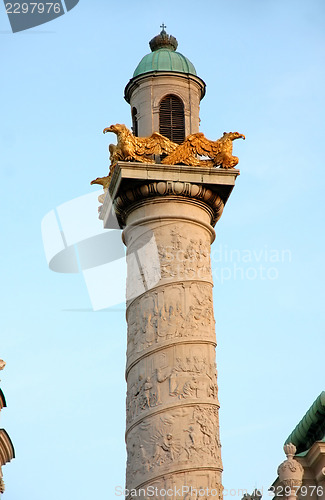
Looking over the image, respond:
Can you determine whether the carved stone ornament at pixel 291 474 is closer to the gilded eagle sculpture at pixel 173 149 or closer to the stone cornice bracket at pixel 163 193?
the stone cornice bracket at pixel 163 193

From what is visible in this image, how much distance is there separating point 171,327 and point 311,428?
20.5 feet

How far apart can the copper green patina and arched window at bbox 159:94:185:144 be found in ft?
21.4

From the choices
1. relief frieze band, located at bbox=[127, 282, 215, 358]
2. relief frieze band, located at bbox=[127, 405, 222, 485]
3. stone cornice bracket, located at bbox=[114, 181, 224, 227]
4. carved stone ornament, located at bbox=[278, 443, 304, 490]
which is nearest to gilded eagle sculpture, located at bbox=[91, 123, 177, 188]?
stone cornice bracket, located at bbox=[114, 181, 224, 227]

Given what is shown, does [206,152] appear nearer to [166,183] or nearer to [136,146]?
[166,183]

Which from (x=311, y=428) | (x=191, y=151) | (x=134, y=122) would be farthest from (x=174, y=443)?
(x=134, y=122)

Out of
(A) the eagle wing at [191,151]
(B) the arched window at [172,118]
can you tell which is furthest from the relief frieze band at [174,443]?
(B) the arched window at [172,118]

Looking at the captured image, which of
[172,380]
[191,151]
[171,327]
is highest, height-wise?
[191,151]

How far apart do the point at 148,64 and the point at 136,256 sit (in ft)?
15.0

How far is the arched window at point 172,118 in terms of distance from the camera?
20359 mm

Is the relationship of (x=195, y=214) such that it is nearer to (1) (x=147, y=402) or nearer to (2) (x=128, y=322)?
(2) (x=128, y=322)

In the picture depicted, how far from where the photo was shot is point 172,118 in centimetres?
2044

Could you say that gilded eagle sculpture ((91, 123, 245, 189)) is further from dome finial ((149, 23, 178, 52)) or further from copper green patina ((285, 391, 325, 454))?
copper green patina ((285, 391, 325, 454))

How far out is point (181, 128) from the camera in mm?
20406

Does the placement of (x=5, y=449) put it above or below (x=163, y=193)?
below
